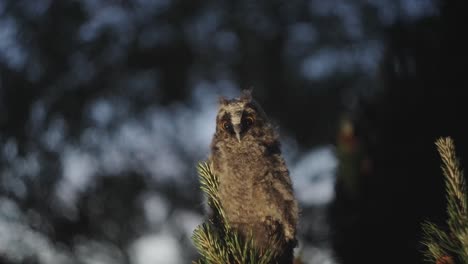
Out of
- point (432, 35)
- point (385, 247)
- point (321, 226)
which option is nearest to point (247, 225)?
point (385, 247)

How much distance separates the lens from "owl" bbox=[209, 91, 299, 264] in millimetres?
908

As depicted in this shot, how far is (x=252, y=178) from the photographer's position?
3.02ft

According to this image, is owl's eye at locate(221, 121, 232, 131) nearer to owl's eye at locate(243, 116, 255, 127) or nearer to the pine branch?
owl's eye at locate(243, 116, 255, 127)

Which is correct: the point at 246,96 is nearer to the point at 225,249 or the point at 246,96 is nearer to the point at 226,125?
the point at 226,125

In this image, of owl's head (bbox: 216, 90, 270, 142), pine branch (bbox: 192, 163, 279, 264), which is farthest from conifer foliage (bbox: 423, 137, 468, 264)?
owl's head (bbox: 216, 90, 270, 142)

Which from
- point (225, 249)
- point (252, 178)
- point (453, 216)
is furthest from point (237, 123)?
point (453, 216)

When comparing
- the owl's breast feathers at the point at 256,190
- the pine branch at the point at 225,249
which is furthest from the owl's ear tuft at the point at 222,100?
the pine branch at the point at 225,249

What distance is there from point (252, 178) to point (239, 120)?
14 cm

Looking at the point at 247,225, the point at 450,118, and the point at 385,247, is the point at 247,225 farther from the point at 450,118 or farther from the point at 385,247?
the point at 450,118

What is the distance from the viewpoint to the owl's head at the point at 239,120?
94 cm

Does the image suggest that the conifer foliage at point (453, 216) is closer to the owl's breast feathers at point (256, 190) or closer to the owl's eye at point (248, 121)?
the owl's breast feathers at point (256, 190)

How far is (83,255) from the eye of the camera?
4.74 m

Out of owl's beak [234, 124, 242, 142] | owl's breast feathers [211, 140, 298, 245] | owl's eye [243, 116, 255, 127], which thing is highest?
owl's eye [243, 116, 255, 127]

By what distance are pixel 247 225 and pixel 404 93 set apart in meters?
1.13
